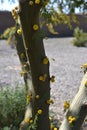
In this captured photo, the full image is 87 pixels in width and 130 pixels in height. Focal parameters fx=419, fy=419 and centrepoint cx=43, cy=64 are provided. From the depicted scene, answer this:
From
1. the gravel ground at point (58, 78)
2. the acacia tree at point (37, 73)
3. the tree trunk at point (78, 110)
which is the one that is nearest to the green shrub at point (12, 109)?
the gravel ground at point (58, 78)

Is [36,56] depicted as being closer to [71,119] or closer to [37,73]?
[37,73]

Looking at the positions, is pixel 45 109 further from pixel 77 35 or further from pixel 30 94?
pixel 77 35

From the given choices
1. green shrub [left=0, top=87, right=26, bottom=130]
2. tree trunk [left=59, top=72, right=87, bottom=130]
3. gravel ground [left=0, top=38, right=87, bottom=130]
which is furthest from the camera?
gravel ground [left=0, top=38, right=87, bottom=130]

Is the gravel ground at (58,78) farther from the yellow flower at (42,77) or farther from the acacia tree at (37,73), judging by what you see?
the yellow flower at (42,77)

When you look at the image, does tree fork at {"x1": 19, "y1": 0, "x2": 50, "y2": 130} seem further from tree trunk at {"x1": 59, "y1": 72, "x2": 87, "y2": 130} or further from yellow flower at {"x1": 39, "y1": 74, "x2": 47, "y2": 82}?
tree trunk at {"x1": 59, "y1": 72, "x2": 87, "y2": 130}

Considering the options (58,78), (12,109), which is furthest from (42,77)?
(58,78)

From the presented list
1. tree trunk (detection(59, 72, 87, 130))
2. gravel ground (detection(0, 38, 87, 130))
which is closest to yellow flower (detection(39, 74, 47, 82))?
tree trunk (detection(59, 72, 87, 130))

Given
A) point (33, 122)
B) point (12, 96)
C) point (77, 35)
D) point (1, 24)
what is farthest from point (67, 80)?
point (1, 24)
